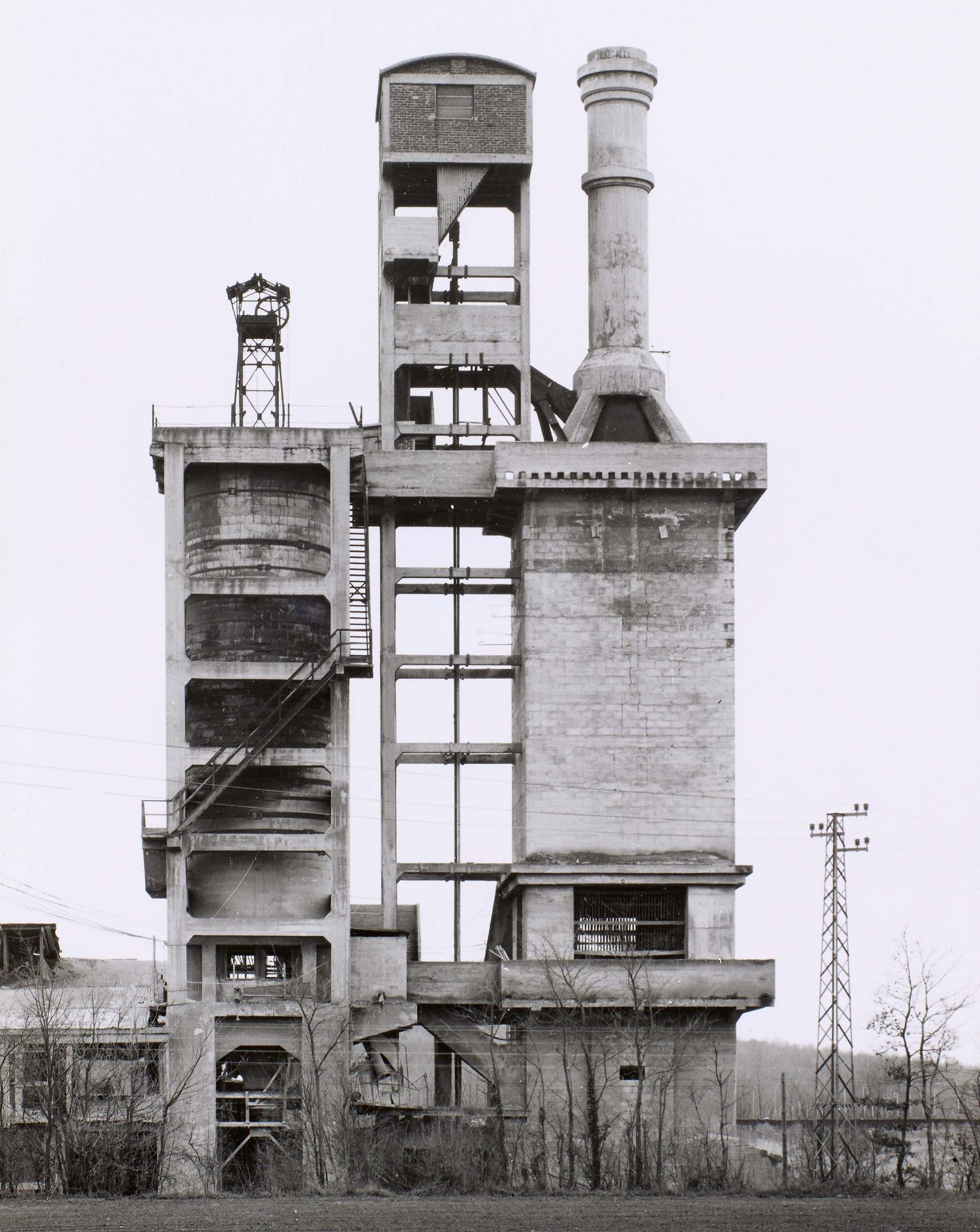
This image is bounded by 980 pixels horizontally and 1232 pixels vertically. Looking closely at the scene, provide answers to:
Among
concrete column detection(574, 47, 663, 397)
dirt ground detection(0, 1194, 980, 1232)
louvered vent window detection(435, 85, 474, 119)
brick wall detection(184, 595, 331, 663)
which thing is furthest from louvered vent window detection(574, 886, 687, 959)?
louvered vent window detection(435, 85, 474, 119)

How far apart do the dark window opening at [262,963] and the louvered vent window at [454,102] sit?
1025 inches

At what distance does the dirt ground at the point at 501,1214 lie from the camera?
136ft

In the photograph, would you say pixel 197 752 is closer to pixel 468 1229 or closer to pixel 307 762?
pixel 307 762

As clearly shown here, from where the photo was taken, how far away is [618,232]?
→ 233 feet

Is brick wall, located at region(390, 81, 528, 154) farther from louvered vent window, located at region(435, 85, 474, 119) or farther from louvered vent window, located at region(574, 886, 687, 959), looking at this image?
louvered vent window, located at region(574, 886, 687, 959)

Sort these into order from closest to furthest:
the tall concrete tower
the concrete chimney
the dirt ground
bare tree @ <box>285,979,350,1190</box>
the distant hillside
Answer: the dirt ground
bare tree @ <box>285,979,350,1190</box>
the tall concrete tower
the concrete chimney
the distant hillside

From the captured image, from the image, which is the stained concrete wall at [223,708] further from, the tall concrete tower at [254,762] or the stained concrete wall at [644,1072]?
the stained concrete wall at [644,1072]

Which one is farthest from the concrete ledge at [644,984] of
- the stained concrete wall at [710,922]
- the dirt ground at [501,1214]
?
the dirt ground at [501,1214]

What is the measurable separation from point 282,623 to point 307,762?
4048 millimetres

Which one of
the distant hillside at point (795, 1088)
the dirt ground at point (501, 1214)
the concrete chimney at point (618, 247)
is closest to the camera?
the dirt ground at point (501, 1214)

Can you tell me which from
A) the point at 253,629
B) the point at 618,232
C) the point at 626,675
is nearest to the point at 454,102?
the point at 618,232

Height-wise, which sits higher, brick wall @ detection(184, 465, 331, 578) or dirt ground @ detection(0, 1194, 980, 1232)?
brick wall @ detection(184, 465, 331, 578)

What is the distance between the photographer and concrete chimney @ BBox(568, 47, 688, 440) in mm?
70750

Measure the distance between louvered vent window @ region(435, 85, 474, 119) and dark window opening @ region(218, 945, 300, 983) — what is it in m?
26.0
